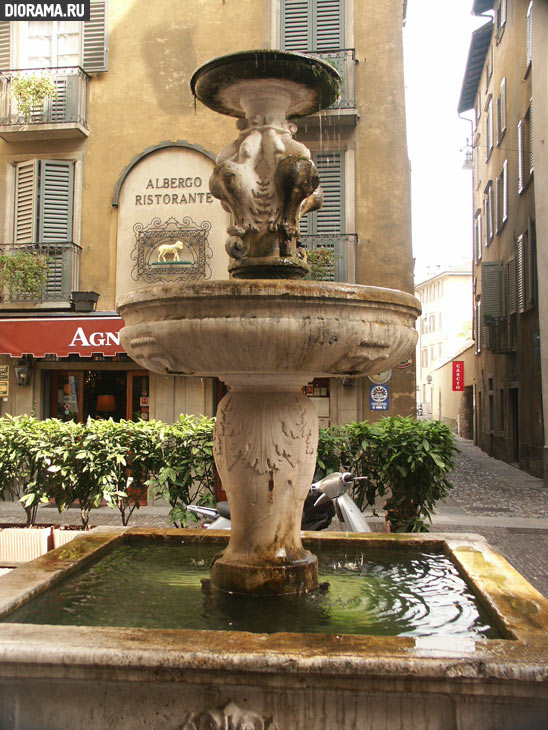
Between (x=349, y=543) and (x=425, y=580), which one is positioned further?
(x=349, y=543)

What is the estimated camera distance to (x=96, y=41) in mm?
14695

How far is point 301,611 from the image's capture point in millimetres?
3648

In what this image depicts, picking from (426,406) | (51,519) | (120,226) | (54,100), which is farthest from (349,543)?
(426,406)

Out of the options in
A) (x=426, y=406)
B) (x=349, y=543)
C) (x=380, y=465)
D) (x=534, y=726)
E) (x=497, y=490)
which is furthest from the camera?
(x=426, y=406)

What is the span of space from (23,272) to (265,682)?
41.2 ft

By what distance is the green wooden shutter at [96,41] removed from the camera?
1464cm

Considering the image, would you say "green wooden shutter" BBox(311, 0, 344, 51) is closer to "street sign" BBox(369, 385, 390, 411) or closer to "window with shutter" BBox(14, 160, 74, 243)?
"window with shutter" BBox(14, 160, 74, 243)

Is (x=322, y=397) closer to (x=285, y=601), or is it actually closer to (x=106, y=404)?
(x=106, y=404)

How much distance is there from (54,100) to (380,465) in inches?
441

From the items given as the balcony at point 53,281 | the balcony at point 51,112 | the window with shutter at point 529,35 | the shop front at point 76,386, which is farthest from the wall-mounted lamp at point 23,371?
the window with shutter at point 529,35

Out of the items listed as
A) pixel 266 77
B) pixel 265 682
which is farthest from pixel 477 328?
pixel 265 682

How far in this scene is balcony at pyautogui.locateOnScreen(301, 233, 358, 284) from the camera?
45.0ft

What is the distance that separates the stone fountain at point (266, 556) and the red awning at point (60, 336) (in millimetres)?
8392

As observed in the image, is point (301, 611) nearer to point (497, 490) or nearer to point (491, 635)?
point (491, 635)
